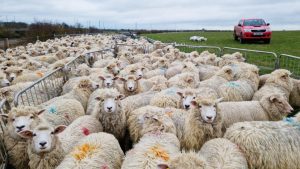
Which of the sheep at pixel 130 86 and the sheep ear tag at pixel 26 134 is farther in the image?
the sheep at pixel 130 86

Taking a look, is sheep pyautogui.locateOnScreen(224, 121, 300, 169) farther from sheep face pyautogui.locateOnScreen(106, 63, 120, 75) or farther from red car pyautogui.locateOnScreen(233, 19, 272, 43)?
red car pyautogui.locateOnScreen(233, 19, 272, 43)

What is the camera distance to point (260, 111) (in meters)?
5.88

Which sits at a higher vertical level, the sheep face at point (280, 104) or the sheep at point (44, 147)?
the sheep face at point (280, 104)

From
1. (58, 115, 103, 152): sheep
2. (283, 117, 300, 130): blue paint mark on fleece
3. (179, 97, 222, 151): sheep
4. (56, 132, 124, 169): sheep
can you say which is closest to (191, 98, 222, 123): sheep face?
(179, 97, 222, 151): sheep

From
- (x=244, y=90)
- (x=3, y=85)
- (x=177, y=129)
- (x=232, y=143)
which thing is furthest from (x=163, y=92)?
(x=3, y=85)

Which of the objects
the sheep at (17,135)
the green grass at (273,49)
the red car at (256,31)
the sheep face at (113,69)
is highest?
the red car at (256,31)

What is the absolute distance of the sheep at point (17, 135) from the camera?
190 inches

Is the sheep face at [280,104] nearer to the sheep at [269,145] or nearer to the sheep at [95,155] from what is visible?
the sheep at [269,145]

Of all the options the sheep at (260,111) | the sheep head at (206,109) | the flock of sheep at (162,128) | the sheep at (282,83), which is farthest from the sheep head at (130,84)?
the sheep at (282,83)

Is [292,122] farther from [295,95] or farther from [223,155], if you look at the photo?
[295,95]

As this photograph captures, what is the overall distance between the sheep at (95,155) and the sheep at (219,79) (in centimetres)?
357

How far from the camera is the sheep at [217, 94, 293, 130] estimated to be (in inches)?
226

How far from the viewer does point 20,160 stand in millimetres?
4957

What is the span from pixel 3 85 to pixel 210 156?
6292 mm
